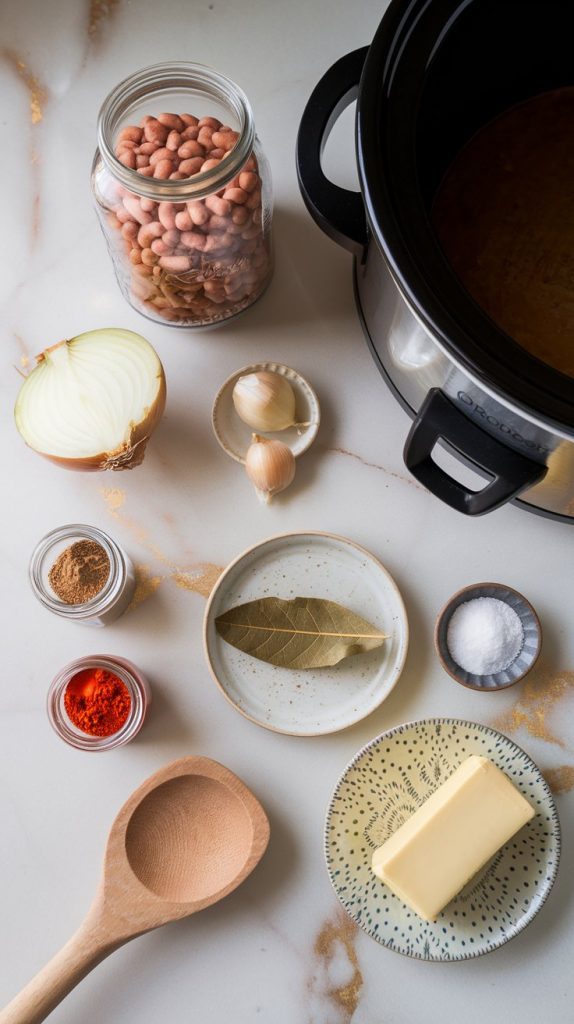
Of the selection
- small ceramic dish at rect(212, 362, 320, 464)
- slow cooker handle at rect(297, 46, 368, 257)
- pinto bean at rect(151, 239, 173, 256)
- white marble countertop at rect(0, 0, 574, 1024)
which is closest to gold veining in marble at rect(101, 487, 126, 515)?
white marble countertop at rect(0, 0, 574, 1024)

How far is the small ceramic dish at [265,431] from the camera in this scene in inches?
35.2

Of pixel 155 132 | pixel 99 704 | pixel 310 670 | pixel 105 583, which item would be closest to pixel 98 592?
pixel 105 583

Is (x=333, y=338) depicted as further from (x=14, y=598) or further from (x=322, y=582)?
(x=14, y=598)

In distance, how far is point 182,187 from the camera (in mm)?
738

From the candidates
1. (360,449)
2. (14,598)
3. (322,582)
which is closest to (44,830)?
(14,598)

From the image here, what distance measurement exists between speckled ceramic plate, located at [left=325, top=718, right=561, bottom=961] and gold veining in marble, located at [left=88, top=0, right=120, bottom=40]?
80 centimetres

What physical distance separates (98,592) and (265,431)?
230 millimetres

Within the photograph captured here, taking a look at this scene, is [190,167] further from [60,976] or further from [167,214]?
[60,976]

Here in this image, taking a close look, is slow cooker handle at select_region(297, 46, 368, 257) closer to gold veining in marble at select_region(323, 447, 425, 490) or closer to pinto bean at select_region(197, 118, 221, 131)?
pinto bean at select_region(197, 118, 221, 131)

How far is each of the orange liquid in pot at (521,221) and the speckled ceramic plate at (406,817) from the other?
0.37 meters

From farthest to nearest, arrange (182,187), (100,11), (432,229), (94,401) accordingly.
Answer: (100,11), (94,401), (182,187), (432,229)

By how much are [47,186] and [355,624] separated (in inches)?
22.2

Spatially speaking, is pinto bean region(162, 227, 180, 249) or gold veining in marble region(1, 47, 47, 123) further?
gold veining in marble region(1, 47, 47, 123)

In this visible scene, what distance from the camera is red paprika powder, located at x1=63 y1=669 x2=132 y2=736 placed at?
2.83ft
